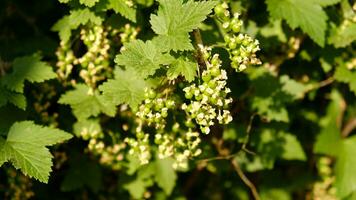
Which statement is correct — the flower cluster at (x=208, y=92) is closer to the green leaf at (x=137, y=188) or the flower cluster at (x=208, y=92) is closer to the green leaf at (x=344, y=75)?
the green leaf at (x=137, y=188)

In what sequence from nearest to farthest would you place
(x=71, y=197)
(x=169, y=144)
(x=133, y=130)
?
(x=169, y=144), (x=133, y=130), (x=71, y=197)

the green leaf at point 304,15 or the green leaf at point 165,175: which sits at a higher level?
the green leaf at point 304,15

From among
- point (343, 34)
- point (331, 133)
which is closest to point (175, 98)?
point (343, 34)

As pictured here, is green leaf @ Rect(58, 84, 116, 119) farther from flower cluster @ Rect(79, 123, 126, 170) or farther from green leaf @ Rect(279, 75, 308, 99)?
green leaf @ Rect(279, 75, 308, 99)

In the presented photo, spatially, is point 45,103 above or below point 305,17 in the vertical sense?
below

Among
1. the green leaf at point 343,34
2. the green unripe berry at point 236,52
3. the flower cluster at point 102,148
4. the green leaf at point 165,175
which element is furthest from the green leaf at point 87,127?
the green leaf at point 343,34

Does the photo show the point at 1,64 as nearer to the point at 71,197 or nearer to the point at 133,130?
the point at 133,130

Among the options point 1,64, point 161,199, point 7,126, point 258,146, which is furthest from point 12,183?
point 258,146
